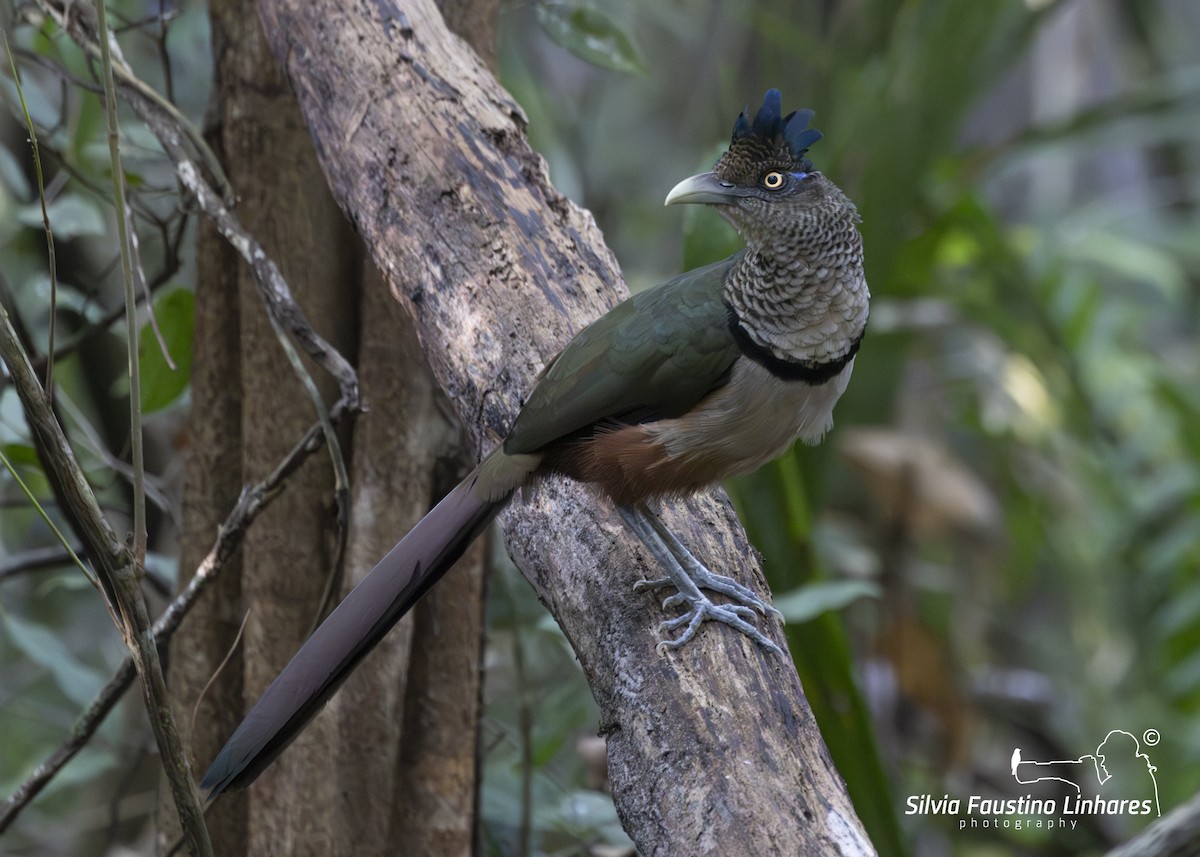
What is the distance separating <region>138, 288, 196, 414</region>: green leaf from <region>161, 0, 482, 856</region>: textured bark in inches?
1.4

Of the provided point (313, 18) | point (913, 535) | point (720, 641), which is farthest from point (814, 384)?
point (913, 535)

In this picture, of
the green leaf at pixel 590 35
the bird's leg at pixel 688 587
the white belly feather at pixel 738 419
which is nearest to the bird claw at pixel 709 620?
the bird's leg at pixel 688 587

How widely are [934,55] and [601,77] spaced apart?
8.75ft

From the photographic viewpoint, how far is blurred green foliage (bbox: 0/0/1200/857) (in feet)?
8.19

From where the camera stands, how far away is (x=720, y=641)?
1662mm

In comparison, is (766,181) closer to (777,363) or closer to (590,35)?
(777,363)

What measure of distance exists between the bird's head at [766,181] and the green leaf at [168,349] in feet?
3.55

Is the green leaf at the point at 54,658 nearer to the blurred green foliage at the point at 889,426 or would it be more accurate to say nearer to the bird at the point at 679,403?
the blurred green foliage at the point at 889,426

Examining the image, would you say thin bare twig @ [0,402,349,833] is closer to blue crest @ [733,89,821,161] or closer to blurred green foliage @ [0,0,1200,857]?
blurred green foliage @ [0,0,1200,857]

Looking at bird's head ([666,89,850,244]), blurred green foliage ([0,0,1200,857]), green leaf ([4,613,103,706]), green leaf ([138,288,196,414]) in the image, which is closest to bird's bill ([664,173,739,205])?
bird's head ([666,89,850,244])

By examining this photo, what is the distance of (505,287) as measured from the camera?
1934 millimetres

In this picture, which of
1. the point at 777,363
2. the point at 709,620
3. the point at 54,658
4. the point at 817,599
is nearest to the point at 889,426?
the point at 817,599

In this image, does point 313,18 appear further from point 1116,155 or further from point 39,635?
point 1116,155

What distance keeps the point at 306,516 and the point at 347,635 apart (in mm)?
596
